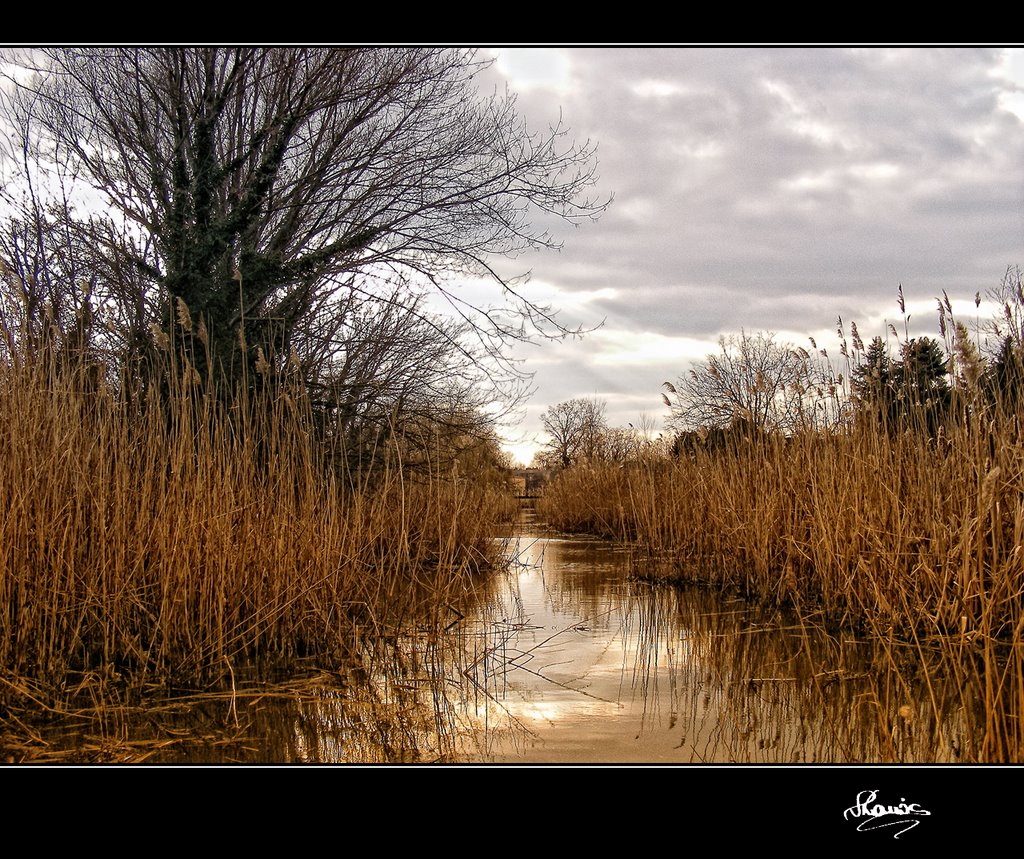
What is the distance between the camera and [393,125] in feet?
27.8

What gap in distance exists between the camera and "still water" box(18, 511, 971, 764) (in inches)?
98.6

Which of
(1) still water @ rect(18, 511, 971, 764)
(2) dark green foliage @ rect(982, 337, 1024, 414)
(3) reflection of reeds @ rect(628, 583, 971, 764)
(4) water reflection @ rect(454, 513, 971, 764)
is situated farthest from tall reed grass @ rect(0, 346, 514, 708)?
(2) dark green foliage @ rect(982, 337, 1024, 414)

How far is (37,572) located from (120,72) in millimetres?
6668

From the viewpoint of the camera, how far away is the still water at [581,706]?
8.21 ft

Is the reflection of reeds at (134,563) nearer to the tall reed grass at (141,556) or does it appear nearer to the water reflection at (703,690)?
the tall reed grass at (141,556)

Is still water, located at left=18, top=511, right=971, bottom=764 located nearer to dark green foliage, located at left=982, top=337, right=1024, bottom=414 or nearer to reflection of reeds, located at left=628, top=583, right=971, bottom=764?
reflection of reeds, located at left=628, top=583, right=971, bottom=764
